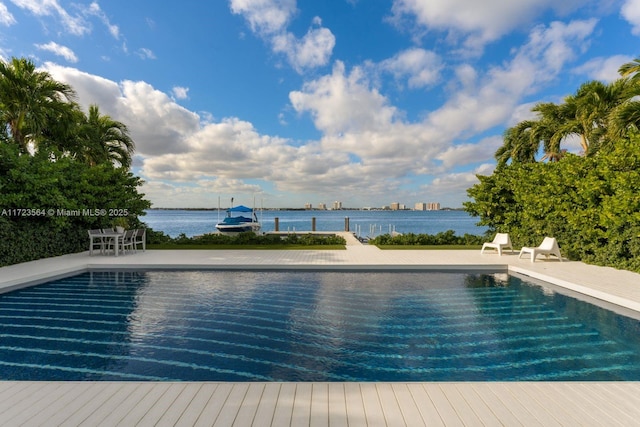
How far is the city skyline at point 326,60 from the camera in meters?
13.1

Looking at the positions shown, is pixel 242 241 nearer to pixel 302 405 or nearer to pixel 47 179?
pixel 47 179

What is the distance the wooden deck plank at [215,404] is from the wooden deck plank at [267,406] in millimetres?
333

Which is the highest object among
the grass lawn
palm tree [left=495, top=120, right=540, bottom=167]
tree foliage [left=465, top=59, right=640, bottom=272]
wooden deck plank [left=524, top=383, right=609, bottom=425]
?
palm tree [left=495, top=120, right=540, bottom=167]

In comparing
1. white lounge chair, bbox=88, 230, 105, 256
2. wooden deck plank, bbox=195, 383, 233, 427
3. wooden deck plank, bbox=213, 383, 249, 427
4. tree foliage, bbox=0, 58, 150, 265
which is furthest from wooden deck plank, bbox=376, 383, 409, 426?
white lounge chair, bbox=88, 230, 105, 256

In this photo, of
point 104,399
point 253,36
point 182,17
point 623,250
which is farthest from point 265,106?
point 104,399

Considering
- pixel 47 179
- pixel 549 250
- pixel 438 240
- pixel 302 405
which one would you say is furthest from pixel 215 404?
pixel 438 240

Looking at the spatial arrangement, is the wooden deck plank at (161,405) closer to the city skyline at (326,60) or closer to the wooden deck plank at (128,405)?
the wooden deck plank at (128,405)

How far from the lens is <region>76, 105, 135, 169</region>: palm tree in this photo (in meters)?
16.1

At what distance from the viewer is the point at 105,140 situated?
17781mm

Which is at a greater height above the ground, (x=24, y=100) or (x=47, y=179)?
(x=24, y=100)

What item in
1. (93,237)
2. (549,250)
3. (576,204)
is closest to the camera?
(576,204)

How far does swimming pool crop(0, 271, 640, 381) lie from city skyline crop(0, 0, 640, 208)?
9.05 m

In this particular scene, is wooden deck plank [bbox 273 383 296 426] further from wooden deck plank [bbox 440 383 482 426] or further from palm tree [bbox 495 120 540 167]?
palm tree [bbox 495 120 540 167]

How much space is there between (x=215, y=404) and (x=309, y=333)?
7.99ft
